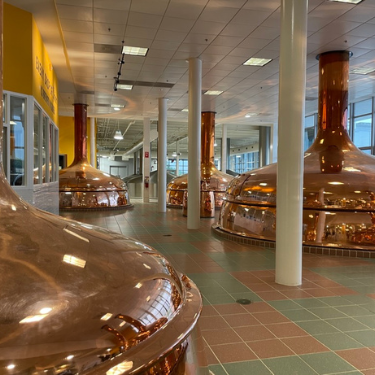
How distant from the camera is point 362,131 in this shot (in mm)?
15062

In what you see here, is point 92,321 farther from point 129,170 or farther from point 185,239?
point 129,170

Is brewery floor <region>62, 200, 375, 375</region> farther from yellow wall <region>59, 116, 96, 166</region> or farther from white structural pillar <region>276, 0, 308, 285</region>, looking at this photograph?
yellow wall <region>59, 116, 96, 166</region>

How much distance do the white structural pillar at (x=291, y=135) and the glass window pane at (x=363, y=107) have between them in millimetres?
11899

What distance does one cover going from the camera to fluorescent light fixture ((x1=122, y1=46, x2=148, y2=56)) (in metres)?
8.03

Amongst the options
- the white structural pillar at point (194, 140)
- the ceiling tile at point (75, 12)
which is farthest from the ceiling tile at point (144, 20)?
the white structural pillar at point (194, 140)

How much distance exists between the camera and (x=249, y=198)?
7113 millimetres

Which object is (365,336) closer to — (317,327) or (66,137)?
(317,327)

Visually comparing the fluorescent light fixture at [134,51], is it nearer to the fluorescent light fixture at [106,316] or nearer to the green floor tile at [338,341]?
the green floor tile at [338,341]

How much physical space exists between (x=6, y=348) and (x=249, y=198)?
641cm

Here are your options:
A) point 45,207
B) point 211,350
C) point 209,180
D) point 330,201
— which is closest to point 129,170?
point 209,180

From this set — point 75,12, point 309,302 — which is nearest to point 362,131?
point 75,12

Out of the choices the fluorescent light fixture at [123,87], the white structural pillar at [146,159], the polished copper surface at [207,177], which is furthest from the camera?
the white structural pillar at [146,159]

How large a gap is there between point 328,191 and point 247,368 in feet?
14.6

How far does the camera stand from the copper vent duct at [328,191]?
5953 mm
